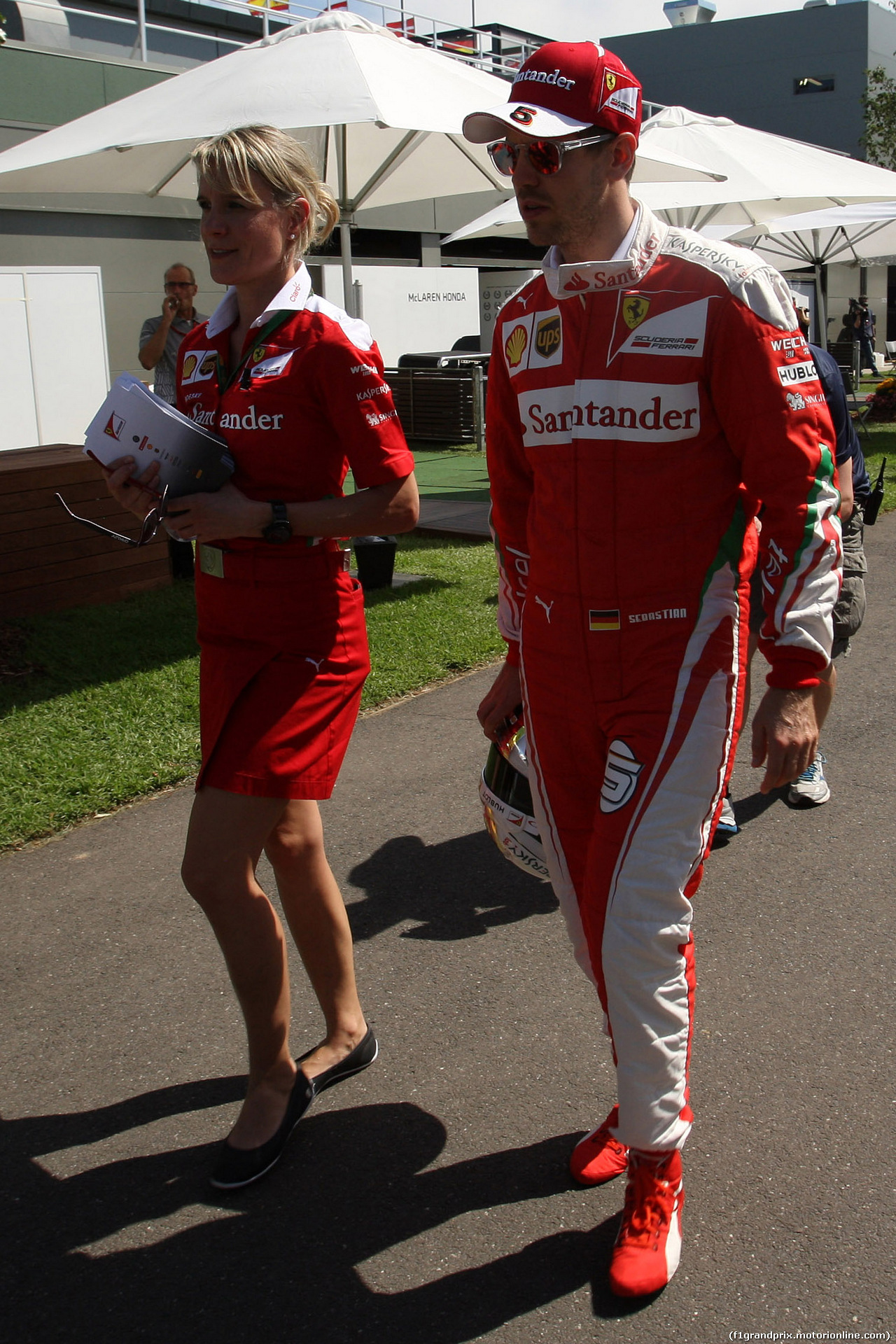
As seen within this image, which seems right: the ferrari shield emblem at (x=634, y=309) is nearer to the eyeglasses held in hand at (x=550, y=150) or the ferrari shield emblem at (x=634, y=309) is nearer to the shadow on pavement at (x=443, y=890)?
the eyeglasses held in hand at (x=550, y=150)

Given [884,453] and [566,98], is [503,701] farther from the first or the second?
[884,453]

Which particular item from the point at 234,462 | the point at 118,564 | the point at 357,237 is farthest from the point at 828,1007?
the point at 357,237

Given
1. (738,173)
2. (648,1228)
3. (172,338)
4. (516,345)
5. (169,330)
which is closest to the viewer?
(648,1228)

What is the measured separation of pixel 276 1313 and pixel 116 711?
12.7ft

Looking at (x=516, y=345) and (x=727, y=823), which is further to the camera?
(x=727, y=823)

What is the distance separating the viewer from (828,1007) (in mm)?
3324

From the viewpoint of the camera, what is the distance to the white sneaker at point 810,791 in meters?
4.74

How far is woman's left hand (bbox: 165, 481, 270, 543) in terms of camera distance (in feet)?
8.32

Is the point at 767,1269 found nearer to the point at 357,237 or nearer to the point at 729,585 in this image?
the point at 729,585

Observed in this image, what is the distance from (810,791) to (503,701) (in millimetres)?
2363

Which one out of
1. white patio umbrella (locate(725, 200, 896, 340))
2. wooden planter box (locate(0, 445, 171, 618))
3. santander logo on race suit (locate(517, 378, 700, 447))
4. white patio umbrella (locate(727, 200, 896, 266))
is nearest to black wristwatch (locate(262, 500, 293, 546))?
santander logo on race suit (locate(517, 378, 700, 447))

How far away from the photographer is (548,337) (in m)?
2.37

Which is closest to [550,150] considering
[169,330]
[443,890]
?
[443,890]

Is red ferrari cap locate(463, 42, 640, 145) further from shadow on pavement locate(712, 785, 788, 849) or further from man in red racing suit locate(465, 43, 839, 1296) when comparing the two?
shadow on pavement locate(712, 785, 788, 849)
